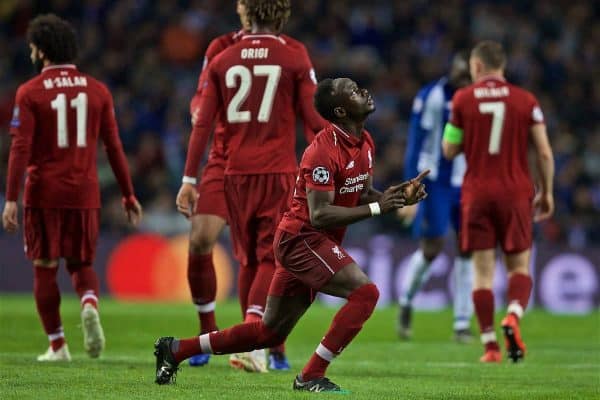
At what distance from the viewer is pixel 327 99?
712 cm

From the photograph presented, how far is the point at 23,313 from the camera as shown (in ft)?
47.7

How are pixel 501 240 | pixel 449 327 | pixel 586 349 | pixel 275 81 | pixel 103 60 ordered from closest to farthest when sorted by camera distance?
pixel 275 81
pixel 501 240
pixel 586 349
pixel 449 327
pixel 103 60

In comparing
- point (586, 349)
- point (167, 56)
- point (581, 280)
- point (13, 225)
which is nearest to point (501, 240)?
point (586, 349)

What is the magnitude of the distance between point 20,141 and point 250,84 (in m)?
1.63

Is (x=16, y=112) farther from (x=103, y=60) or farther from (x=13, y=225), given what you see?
(x=103, y=60)

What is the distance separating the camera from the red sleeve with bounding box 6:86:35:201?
884cm

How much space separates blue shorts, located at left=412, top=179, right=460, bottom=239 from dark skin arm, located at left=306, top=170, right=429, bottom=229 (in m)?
5.30

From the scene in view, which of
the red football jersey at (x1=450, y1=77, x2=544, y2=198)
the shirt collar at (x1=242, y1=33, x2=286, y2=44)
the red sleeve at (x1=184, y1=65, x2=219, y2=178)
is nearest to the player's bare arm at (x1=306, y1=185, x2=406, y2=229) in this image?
the red sleeve at (x1=184, y1=65, x2=219, y2=178)

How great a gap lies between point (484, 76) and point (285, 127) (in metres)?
2.07

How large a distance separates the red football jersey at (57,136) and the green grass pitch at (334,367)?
3.81ft

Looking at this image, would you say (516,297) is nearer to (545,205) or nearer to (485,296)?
(485,296)

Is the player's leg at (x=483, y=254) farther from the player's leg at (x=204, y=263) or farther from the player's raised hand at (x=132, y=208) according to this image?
the player's raised hand at (x=132, y=208)

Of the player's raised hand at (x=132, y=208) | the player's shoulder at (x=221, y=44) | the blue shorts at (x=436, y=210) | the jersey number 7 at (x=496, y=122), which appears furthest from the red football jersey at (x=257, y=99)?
the blue shorts at (x=436, y=210)

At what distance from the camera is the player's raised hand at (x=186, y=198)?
8344 millimetres
